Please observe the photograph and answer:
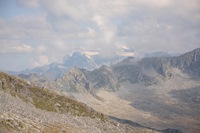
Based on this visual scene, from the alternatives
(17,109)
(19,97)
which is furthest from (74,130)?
A: (19,97)

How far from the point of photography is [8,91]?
650ft

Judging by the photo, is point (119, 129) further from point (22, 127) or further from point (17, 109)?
point (22, 127)

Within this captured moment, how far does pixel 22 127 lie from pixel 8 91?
85.6 metres

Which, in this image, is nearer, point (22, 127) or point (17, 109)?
point (22, 127)

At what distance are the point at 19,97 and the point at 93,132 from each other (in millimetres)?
60637

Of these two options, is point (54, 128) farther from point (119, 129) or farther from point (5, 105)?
point (119, 129)

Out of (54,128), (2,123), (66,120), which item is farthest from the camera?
(66,120)

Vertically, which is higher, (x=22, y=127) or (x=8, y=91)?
(x=8, y=91)

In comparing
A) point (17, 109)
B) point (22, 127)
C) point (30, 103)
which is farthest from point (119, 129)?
point (22, 127)

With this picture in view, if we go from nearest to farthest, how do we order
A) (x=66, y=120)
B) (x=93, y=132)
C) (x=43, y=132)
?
1. (x=43, y=132)
2. (x=93, y=132)
3. (x=66, y=120)

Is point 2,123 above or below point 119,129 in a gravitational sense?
below

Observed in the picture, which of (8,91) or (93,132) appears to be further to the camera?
(8,91)

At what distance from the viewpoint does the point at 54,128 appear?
144m

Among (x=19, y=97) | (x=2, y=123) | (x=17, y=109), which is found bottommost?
(x=2, y=123)
